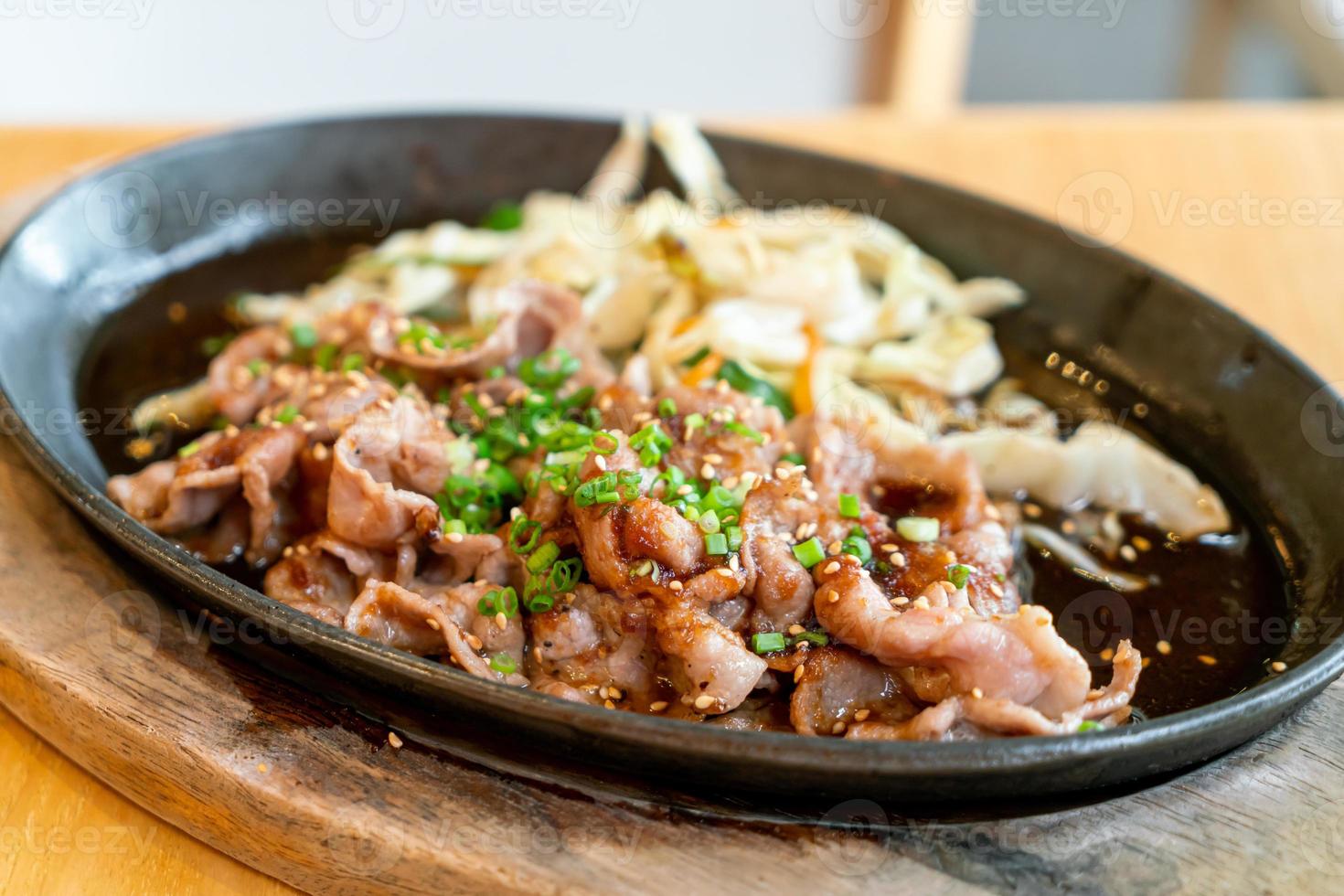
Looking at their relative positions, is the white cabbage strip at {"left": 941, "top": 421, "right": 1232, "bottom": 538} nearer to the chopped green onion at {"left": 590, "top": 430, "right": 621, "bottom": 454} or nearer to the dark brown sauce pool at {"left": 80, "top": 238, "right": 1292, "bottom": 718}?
the dark brown sauce pool at {"left": 80, "top": 238, "right": 1292, "bottom": 718}

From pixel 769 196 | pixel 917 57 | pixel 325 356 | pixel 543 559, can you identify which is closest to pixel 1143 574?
Result: pixel 543 559

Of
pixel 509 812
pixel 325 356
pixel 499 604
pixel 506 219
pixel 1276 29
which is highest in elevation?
pixel 1276 29

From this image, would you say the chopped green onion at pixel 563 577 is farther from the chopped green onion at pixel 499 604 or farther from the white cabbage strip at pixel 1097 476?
the white cabbage strip at pixel 1097 476

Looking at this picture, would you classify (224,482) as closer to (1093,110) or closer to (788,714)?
(788,714)

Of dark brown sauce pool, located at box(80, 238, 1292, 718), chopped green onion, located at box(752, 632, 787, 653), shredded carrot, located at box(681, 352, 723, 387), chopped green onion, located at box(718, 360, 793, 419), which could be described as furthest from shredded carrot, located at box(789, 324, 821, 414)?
chopped green onion, located at box(752, 632, 787, 653)

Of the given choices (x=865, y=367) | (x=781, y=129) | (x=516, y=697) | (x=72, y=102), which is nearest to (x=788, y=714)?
(x=516, y=697)

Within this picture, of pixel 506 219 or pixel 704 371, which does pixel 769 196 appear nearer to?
pixel 506 219
